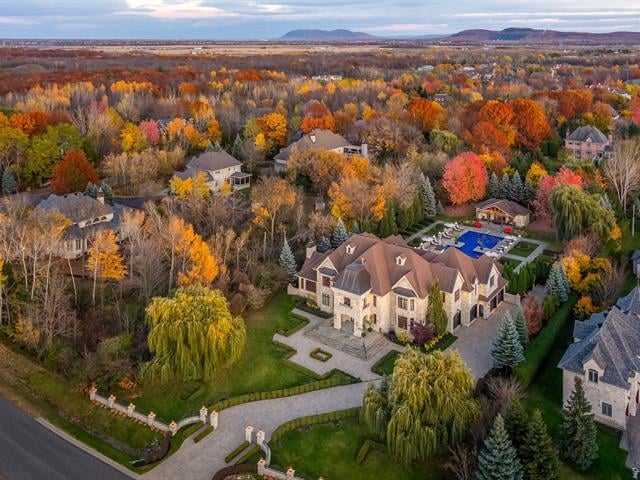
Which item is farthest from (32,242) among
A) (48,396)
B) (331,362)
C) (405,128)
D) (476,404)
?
(405,128)

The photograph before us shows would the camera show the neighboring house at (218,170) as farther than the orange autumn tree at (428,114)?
No

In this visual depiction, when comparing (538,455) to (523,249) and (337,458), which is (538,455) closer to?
(337,458)

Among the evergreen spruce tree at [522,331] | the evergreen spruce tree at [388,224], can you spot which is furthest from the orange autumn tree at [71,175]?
the evergreen spruce tree at [522,331]

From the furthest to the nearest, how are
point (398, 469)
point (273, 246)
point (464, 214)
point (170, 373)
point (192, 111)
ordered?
1. point (192, 111)
2. point (464, 214)
3. point (273, 246)
4. point (170, 373)
5. point (398, 469)

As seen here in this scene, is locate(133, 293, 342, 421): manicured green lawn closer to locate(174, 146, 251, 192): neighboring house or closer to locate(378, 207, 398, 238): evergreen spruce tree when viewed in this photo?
locate(378, 207, 398, 238): evergreen spruce tree

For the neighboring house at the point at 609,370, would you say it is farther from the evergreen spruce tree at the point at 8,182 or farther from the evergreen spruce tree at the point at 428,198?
the evergreen spruce tree at the point at 8,182

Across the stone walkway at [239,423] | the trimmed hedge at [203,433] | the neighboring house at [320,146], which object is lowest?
the stone walkway at [239,423]

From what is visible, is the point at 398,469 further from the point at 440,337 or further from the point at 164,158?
the point at 164,158
